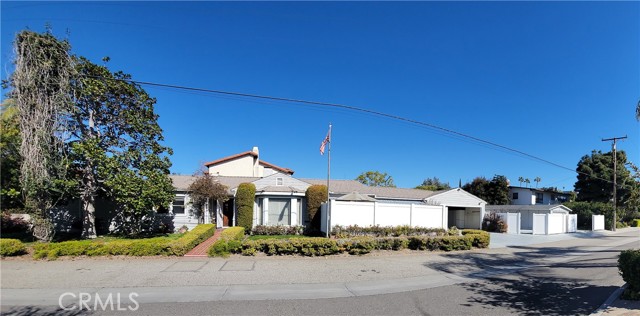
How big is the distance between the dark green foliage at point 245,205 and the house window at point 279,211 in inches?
48.9

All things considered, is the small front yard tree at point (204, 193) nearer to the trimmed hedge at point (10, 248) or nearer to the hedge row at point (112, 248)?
the hedge row at point (112, 248)

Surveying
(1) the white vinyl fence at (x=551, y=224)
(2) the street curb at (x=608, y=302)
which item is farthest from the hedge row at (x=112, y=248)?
(1) the white vinyl fence at (x=551, y=224)

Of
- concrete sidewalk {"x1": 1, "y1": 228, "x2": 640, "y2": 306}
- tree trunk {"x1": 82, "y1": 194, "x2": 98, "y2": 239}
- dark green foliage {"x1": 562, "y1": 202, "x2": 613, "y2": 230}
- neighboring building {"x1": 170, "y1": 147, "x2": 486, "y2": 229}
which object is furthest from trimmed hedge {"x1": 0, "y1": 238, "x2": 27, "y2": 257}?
dark green foliage {"x1": 562, "y1": 202, "x2": 613, "y2": 230}

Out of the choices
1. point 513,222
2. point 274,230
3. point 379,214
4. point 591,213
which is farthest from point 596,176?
point 274,230

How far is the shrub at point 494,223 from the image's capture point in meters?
27.0

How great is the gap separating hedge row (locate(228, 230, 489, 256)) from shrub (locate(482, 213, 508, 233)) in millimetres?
14476

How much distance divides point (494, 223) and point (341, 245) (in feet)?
65.8

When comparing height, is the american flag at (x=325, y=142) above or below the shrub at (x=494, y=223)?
above

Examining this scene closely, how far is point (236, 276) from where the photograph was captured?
8945mm

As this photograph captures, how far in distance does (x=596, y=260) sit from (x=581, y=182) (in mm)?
43317

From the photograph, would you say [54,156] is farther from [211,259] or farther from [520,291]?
[520,291]

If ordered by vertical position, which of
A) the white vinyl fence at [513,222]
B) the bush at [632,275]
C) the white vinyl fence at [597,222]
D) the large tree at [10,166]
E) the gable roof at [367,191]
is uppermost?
the large tree at [10,166]

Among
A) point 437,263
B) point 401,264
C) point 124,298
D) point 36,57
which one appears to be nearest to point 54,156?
point 36,57

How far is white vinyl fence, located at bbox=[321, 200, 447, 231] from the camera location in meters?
17.3
